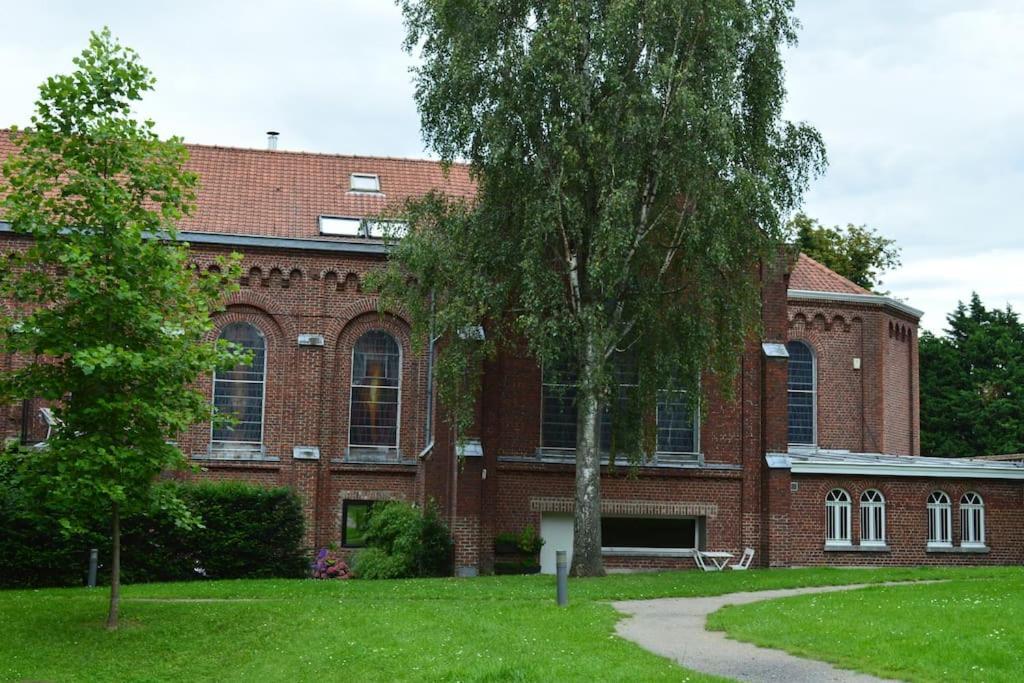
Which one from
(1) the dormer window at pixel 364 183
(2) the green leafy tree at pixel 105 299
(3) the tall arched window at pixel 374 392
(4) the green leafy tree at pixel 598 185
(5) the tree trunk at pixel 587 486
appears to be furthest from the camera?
(1) the dormer window at pixel 364 183

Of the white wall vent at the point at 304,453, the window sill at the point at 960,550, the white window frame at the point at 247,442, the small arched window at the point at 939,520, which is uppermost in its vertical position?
the white window frame at the point at 247,442

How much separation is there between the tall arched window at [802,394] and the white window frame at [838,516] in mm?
6462

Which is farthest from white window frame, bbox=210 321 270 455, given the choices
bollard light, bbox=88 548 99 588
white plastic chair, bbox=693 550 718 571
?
white plastic chair, bbox=693 550 718 571

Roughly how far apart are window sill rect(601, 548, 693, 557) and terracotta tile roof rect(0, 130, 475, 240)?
9.54m

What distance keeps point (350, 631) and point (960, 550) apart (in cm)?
1900

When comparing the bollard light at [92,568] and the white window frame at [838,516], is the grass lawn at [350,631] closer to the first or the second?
the bollard light at [92,568]

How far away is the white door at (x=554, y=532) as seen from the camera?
3005cm

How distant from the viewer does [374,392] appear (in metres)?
31.2

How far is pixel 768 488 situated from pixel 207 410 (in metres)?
15.7

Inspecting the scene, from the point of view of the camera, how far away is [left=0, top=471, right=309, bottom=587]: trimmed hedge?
80.6 feet

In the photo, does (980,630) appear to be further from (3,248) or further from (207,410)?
(3,248)

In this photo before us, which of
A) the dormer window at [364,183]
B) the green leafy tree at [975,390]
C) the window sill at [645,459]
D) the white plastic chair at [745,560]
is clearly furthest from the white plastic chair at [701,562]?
the green leafy tree at [975,390]

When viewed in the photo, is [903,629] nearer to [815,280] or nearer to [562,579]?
[562,579]

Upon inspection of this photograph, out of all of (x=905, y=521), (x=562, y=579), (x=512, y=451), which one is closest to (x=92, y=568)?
(x=512, y=451)
